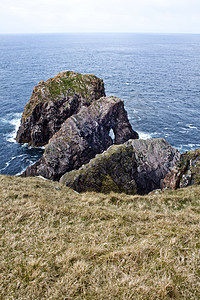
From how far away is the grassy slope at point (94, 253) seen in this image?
23.0 ft

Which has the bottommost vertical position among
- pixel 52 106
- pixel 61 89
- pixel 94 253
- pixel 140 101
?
pixel 94 253

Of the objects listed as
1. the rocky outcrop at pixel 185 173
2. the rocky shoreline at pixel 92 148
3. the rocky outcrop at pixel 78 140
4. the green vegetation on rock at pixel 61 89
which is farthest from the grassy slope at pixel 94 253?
the green vegetation on rock at pixel 61 89

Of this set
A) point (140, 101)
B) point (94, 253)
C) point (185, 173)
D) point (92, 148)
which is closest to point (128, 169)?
point (185, 173)

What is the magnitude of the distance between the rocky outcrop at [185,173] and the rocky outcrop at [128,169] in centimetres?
294

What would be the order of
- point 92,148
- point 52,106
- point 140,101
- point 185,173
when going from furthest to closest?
point 140,101 < point 52,106 < point 92,148 < point 185,173

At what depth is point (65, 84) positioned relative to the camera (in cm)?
6125

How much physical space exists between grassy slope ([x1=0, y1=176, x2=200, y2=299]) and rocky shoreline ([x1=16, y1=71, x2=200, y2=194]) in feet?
57.1

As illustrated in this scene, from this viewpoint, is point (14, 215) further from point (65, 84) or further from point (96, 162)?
point (65, 84)

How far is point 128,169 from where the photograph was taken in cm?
3350

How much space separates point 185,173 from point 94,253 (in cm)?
2346

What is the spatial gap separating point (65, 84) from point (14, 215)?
183 ft

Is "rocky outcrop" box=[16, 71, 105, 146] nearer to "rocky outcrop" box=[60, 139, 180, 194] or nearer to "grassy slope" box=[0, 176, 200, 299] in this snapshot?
"rocky outcrop" box=[60, 139, 180, 194]

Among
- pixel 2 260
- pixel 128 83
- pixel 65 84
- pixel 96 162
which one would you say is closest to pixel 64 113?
pixel 65 84

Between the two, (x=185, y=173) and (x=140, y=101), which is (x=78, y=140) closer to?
(x=185, y=173)
